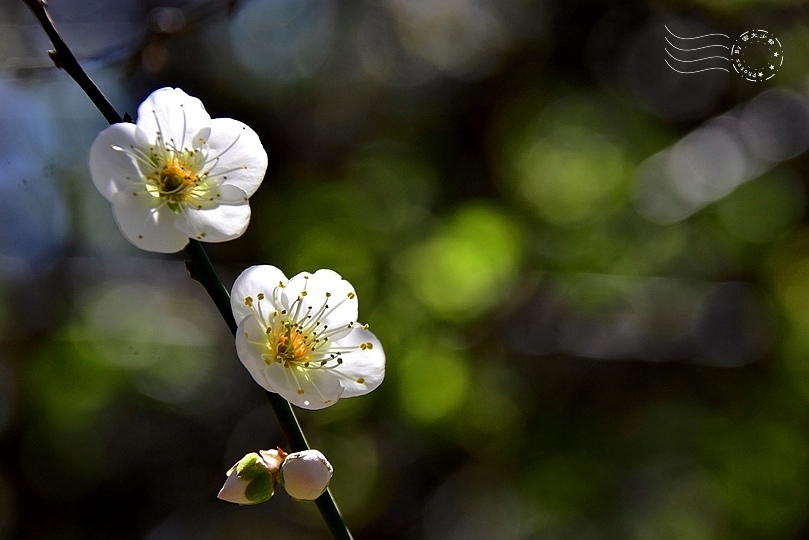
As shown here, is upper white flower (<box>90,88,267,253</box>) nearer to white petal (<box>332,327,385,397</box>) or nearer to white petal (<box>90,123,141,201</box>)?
white petal (<box>90,123,141,201</box>)

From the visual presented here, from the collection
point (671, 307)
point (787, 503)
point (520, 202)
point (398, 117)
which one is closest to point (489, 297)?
point (520, 202)

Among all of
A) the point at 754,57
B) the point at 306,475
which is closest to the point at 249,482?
the point at 306,475

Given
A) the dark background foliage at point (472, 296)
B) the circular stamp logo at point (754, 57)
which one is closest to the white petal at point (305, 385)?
the circular stamp logo at point (754, 57)

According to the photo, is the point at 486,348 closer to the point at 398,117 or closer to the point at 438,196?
the point at 438,196

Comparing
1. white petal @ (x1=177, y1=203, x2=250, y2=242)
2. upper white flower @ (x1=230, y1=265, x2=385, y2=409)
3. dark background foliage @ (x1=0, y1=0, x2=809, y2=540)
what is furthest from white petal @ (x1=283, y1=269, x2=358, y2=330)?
dark background foliage @ (x1=0, y1=0, x2=809, y2=540)

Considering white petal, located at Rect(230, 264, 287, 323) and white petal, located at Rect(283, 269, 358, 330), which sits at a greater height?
white petal, located at Rect(230, 264, 287, 323)

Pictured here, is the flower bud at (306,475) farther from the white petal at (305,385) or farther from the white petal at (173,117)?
the white petal at (173,117)

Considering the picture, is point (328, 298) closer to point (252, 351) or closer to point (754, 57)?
point (252, 351)
